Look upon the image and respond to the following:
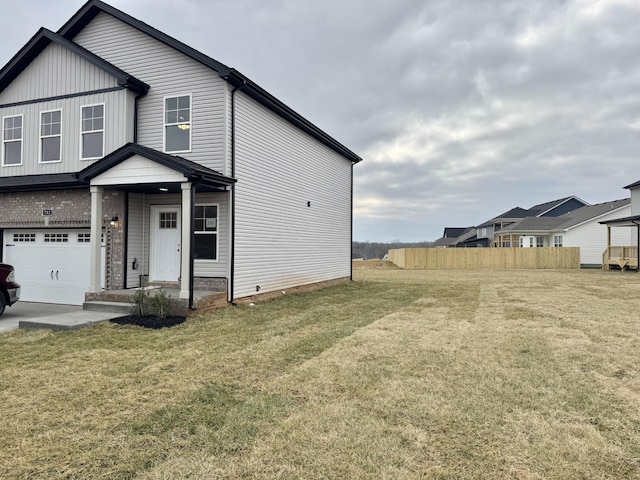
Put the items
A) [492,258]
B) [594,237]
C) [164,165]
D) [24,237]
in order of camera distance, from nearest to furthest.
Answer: [164,165]
[24,237]
[492,258]
[594,237]

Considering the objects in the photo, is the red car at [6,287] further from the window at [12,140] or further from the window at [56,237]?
the window at [12,140]

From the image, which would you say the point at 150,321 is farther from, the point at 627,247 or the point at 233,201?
the point at 627,247

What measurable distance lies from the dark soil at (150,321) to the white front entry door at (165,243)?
2462 millimetres

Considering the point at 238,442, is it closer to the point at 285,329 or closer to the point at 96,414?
the point at 96,414

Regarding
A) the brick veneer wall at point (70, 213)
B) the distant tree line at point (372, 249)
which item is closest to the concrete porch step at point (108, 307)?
the brick veneer wall at point (70, 213)

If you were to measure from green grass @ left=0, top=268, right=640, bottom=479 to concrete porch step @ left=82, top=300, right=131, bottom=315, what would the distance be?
5.25 ft

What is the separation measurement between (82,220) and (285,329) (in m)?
7.32

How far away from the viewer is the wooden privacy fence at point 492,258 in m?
30.3

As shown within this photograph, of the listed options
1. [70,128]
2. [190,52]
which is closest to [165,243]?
[70,128]

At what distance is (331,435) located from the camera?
3.25m

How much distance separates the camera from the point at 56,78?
1161 centimetres

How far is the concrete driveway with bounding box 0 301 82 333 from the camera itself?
26.8 feet

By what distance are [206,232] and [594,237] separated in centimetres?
3422

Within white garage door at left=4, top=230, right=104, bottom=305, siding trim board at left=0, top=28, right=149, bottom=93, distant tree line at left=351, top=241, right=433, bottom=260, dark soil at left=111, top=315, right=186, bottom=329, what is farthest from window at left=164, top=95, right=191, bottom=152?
distant tree line at left=351, top=241, right=433, bottom=260
